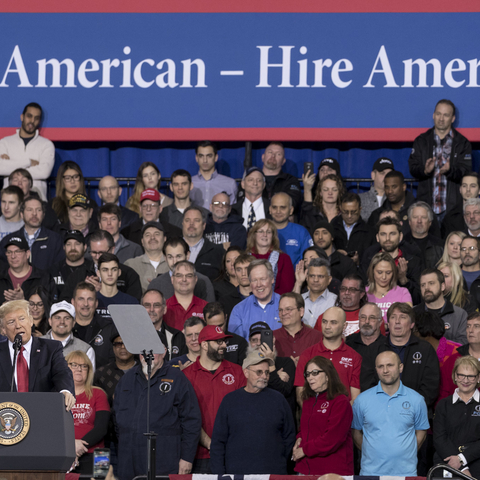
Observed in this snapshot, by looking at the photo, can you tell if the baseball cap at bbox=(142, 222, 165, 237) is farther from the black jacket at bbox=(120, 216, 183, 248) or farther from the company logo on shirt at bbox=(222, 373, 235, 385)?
the company logo on shirt at bbox=(222, 373, 235, 385)

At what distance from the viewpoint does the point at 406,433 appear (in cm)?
711

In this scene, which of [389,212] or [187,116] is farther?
[187,116]

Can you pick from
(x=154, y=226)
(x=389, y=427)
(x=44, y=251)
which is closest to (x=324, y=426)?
(x=389, y=427)

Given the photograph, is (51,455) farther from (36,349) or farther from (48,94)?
(48,94)

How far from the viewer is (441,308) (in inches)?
330

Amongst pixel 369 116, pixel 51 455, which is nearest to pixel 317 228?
pixel 369 116

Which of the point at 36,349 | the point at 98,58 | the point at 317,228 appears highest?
the point at 98,58

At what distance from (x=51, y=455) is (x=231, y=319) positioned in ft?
12.7

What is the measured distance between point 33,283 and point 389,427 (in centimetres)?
401

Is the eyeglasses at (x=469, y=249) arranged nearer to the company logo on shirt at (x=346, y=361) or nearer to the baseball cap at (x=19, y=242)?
the company logo on shirt at (x=346, y=361)

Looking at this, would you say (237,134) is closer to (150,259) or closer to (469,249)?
(150,259)

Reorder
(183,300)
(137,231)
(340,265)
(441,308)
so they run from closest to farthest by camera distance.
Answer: (441,308)
(183,300)
(340,265)
(137,231)

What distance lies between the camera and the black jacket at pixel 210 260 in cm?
952

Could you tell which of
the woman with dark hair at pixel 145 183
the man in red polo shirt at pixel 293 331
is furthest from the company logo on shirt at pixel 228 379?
the woman with dark hair at pixel 145 183
